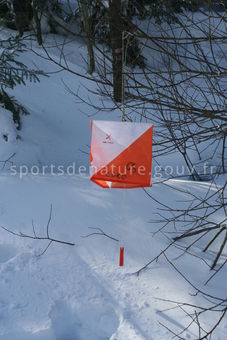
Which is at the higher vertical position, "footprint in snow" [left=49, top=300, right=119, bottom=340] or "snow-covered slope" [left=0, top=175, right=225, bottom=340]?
"snow-covered slope" [left=0, top=175, right=225, bottom=340]

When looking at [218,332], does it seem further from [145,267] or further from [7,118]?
[7,118]

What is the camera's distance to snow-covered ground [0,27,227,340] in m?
2.64

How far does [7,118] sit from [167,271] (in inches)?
170

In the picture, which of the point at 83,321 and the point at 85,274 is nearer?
the point at 83,321

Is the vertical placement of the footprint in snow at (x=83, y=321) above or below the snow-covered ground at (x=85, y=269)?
below

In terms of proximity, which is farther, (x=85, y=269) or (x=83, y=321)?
(x=85, y=269)

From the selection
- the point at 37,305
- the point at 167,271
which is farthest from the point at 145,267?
the point at 37,305

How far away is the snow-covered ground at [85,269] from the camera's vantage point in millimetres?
2637

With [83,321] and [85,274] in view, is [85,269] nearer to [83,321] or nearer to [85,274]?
[85,274]

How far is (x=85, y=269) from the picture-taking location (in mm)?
3090

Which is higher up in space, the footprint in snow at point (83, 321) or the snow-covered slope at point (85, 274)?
the snow-covered slope at point (85, 274)

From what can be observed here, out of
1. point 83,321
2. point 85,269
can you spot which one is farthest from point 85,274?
point 83,321

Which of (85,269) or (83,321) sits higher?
(85,269)

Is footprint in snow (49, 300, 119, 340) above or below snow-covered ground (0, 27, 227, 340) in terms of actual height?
below
